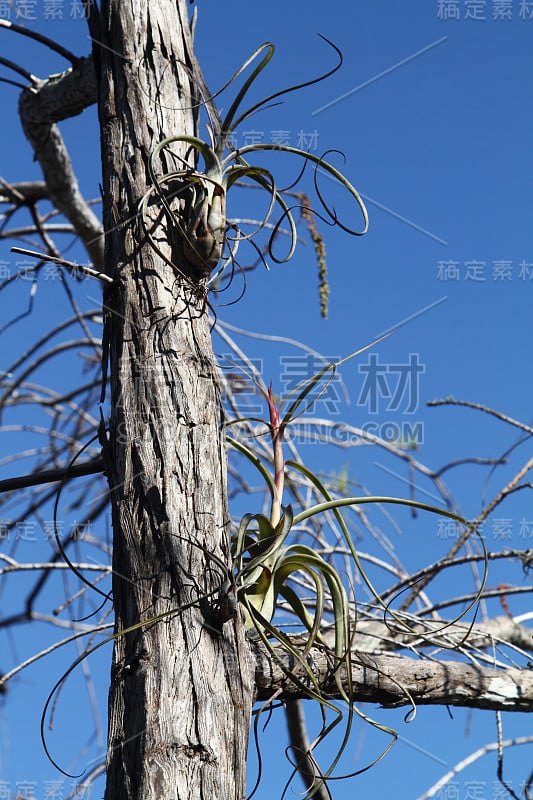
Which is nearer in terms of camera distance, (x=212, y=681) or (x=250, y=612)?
(x=212, y=681)

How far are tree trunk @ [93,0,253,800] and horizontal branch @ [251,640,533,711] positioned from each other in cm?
16

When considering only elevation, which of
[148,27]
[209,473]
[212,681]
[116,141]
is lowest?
[212,681]

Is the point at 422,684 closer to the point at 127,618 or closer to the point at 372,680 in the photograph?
the point at 372,680

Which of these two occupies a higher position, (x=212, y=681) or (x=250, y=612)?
(x=250, y=612)

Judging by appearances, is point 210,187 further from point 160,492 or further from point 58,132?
point 58,132

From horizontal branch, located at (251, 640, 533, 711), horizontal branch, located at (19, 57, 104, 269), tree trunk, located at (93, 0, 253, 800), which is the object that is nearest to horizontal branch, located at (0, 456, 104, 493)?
tree trunk, located at (93, 0, 253, 800)

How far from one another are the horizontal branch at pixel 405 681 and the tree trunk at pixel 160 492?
0.51 ft

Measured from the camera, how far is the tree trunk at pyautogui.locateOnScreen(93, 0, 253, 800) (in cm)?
123

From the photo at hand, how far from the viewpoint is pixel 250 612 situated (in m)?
1.39

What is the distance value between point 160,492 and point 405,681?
633 mm

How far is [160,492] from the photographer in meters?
1.35

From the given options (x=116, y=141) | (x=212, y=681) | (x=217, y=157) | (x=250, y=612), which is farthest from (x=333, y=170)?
(x=212, y=681)

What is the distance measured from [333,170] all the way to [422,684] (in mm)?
966

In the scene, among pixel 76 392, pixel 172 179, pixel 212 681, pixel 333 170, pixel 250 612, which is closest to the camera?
pixel 212 681
